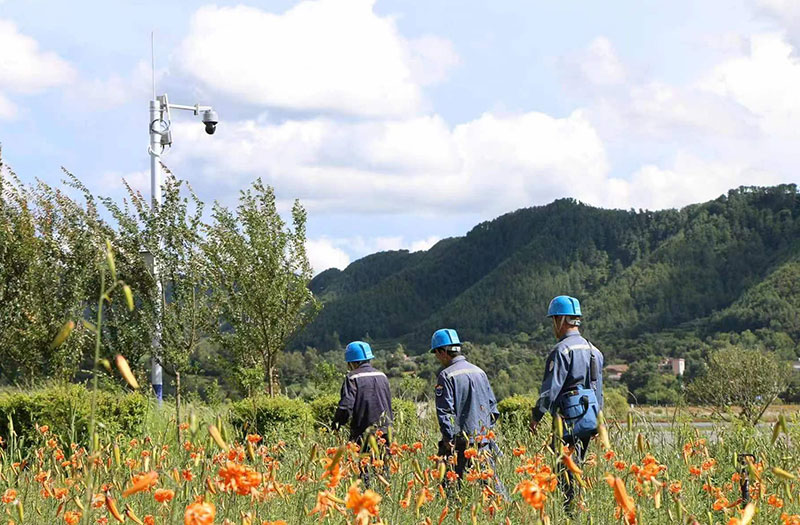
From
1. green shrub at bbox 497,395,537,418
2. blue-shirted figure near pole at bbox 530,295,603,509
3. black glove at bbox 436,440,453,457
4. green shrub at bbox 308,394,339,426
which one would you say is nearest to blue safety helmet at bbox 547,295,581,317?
blue-shirted figure near pole at bbox 530,295,603,509

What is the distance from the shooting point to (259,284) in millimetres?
15930

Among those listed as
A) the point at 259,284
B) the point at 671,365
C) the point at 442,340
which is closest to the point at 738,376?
the point at 259,284

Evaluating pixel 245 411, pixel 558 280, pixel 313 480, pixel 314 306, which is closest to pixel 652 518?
pixel 313 480

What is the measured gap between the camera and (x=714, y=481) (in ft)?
21.9

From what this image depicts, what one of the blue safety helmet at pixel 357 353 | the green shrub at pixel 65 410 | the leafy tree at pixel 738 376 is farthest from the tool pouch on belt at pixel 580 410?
the leafy tree at pixel 738 376

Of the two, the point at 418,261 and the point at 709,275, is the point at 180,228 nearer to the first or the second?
the point at 709,275

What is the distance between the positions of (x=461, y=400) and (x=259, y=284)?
958 cm

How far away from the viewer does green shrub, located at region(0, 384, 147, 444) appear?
30.2 feet

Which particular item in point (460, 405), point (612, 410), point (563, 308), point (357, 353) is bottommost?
point (612, 410)

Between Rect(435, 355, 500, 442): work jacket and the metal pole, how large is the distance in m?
8.87

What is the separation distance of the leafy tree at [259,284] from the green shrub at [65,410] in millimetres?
6131

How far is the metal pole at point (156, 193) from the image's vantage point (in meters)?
15.6

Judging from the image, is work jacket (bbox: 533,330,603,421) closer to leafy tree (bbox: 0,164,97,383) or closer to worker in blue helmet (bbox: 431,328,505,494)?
worker in blue helmet (bbox: 431,328,505,494)

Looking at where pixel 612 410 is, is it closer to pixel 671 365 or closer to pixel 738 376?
pixel 738 376
